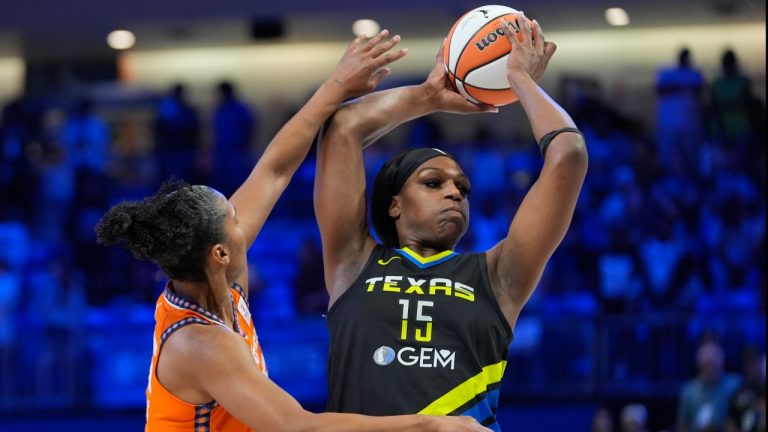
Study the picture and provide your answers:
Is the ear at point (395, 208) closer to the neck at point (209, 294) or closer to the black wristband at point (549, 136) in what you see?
the black wristband at point (549, 136)

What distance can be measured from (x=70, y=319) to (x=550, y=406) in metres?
4.79

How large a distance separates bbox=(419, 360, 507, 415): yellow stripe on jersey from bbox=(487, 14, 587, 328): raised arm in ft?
0.78

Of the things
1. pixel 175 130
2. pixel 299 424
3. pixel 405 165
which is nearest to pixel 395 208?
pixel 405 165

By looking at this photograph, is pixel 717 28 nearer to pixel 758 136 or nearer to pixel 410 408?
pixel 758 136

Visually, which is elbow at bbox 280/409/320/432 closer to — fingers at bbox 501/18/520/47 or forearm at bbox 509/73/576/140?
forearm at bbox 509/73/576/140

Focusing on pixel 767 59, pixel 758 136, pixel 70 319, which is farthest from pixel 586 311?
pixel 70 319

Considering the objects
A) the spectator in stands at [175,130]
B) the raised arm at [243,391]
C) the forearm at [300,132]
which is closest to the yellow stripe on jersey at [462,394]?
the raised arm at [243,391]

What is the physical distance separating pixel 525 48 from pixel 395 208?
2.52ft

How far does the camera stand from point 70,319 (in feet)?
34.3

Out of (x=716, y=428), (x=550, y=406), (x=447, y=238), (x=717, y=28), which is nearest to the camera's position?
(x=447, y=238)

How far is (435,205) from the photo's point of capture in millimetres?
3822

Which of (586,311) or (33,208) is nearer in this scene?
(586,311)

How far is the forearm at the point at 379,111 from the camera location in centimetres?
409

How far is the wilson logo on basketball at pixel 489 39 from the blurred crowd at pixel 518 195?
571 centimetres
